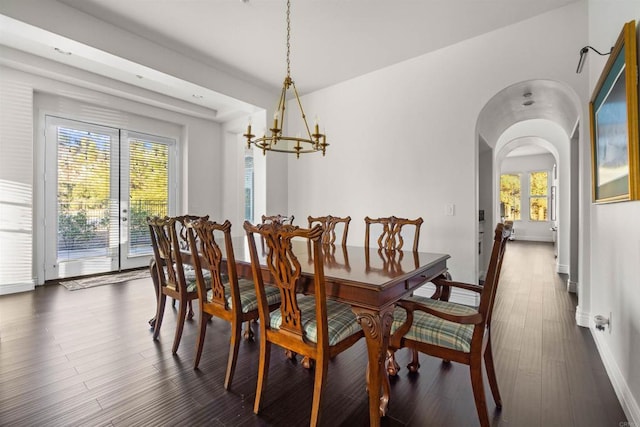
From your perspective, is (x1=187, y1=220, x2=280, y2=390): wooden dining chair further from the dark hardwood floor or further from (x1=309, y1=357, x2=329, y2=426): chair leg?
(x1=309, y1=357, x2=329, y2=426): chair leg

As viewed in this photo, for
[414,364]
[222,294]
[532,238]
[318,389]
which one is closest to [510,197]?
[532,238]

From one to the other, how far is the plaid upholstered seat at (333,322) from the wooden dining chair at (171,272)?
0.99 m

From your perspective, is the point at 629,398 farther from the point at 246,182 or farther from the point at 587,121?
the point at 246,182

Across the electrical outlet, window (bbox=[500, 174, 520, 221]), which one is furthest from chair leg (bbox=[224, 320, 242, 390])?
window (bbox=[500, 174, 520, 221])

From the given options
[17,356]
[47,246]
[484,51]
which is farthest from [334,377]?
[47,246]

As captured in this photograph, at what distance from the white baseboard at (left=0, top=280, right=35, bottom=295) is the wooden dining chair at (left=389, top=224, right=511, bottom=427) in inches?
191

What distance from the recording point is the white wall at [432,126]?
3070mm

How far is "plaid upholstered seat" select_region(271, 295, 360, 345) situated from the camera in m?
1.59

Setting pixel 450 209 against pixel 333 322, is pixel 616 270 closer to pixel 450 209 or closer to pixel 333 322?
pixel 450 209

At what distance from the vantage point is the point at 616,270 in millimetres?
1935

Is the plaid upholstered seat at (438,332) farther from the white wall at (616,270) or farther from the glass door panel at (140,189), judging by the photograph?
the glass door panel at (140,189)

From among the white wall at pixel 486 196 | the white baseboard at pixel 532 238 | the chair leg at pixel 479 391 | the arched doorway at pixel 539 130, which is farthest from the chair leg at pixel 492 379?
the white baseboard at pixel 532 238

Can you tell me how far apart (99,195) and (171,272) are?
332cm

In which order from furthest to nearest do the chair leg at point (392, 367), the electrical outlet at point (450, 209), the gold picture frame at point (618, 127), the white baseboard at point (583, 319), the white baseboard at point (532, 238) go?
the white baseboard at point (532, 238)
the electrical outlet at point (450, 209)
the white baseboard at point (583, 319)
the chair leg at point (392, 367)
the gold picture frame at point (618, 127)
